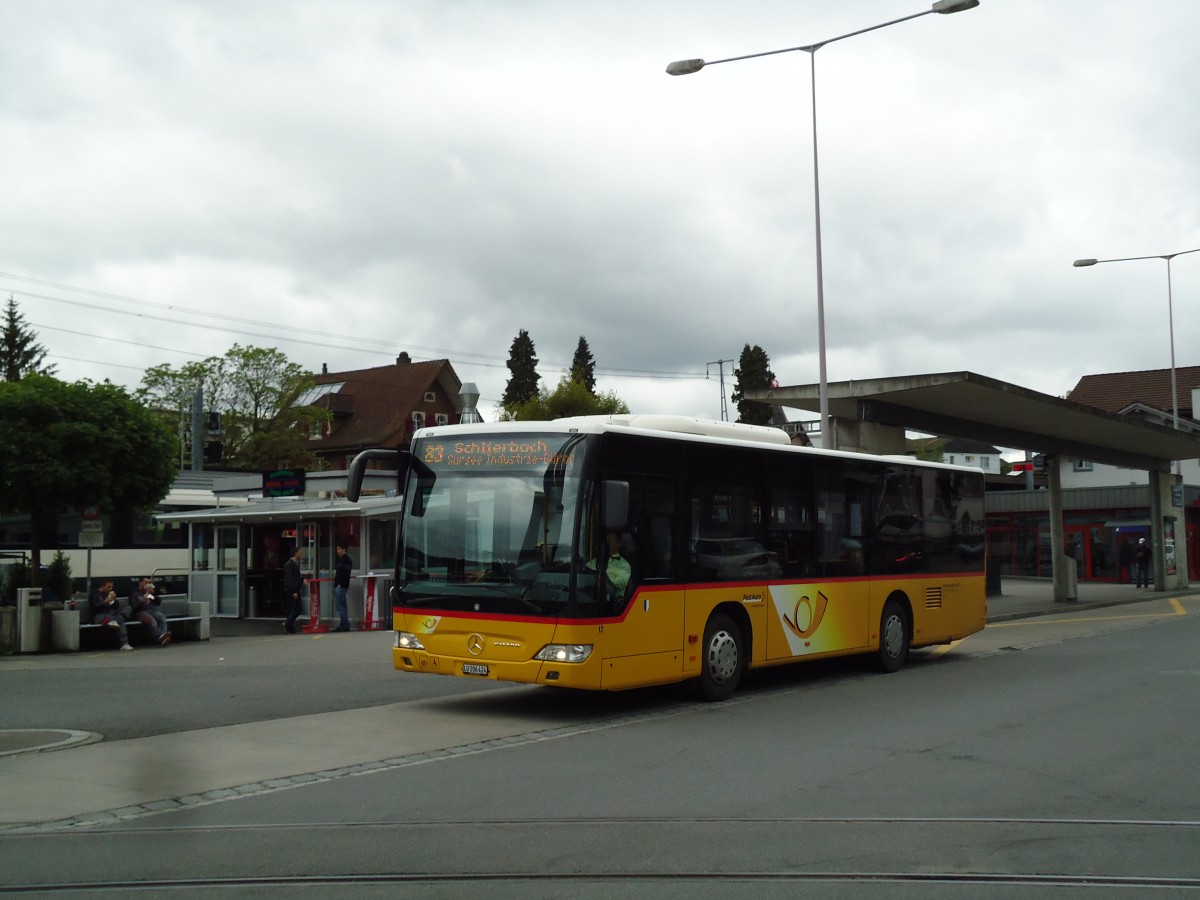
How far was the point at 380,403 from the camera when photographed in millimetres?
76062

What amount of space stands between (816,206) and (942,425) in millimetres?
6320

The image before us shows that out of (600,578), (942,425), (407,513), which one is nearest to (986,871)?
(600,578)

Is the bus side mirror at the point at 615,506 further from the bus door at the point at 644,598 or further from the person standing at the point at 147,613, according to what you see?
the person standing at the point at 147,613

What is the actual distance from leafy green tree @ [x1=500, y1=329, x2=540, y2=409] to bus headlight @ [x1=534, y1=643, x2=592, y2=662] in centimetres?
7994

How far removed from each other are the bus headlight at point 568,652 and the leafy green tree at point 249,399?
165 feet

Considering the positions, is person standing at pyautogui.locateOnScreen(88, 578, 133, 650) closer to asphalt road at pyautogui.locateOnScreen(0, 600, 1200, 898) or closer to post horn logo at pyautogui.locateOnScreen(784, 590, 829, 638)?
asphalt road at pyautogui.locateOnScreen(0, 600, 1200, 898)

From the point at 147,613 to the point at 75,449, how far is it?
3.37 m

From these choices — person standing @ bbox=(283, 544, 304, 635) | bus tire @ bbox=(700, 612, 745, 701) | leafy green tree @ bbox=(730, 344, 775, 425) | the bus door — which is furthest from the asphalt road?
leafy green tree @ bbox=(730, 344, 775, 425)

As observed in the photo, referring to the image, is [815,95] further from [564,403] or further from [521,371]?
[521,371]

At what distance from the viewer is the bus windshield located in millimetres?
11383

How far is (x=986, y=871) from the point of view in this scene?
6184 mm

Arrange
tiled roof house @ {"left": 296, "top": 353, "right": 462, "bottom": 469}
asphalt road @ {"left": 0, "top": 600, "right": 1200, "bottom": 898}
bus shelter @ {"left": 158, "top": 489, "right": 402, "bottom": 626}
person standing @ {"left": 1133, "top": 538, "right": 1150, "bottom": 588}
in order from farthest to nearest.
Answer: tiled roof house @ {"left": 296, "top": 353, "right": 462, "bottom": 469} < person standing @ {"left": 1133, "top": 538, "right": 1150, "bottom": 588} < bus shelter @ {"left": 158, "top": 489, "right": 402, "bottom": 626} < asphalt road @ {"left": 0, "top": 600, "right": 1200, "bottom": 898}

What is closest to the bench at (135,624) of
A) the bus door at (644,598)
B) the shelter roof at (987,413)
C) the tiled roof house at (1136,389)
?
the shelter roof at (987,413)

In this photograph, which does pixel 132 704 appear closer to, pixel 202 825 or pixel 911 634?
pixel 202 825
